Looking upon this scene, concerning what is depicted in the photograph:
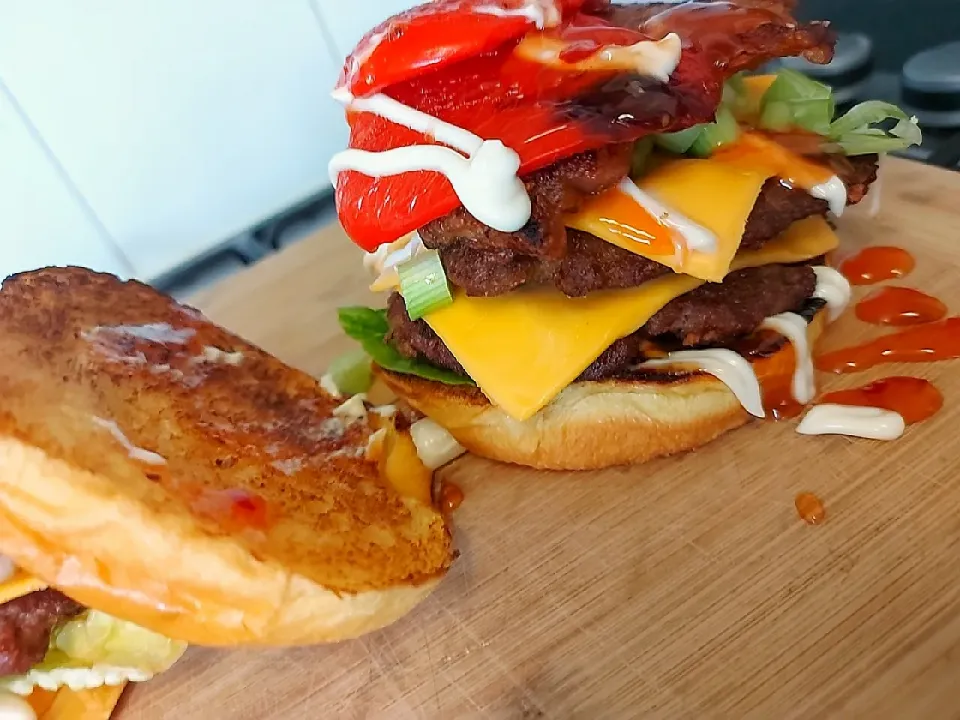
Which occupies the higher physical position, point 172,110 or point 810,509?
point 172,110

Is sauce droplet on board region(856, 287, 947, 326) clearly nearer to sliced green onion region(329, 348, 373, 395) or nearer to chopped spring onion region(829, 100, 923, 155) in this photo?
chopped spring onion region(829, 100, 923, 155)

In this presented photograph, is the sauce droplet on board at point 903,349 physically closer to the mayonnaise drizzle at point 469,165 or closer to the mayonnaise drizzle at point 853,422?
the mayonnaise drizzle at point 853,422

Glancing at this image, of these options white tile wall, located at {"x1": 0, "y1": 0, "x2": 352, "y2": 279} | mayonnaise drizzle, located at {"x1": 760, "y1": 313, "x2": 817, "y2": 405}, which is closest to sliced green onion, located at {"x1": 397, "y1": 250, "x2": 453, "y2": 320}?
mayonnaise drizzle, located at {"x1": 760, "y1": 313, "x2": 817, "y2": 405}

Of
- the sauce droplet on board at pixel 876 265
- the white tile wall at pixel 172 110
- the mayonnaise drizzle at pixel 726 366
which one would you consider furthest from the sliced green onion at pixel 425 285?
the white tile wall at pixel 172 110

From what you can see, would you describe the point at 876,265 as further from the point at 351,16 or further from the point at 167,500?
the point at 351,16

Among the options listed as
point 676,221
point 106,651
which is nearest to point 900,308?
point 676,221

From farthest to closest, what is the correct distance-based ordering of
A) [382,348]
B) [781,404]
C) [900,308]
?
[382,348], [900,308], [781,404]

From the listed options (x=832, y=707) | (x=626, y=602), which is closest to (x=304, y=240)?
(x=626, y=602)
